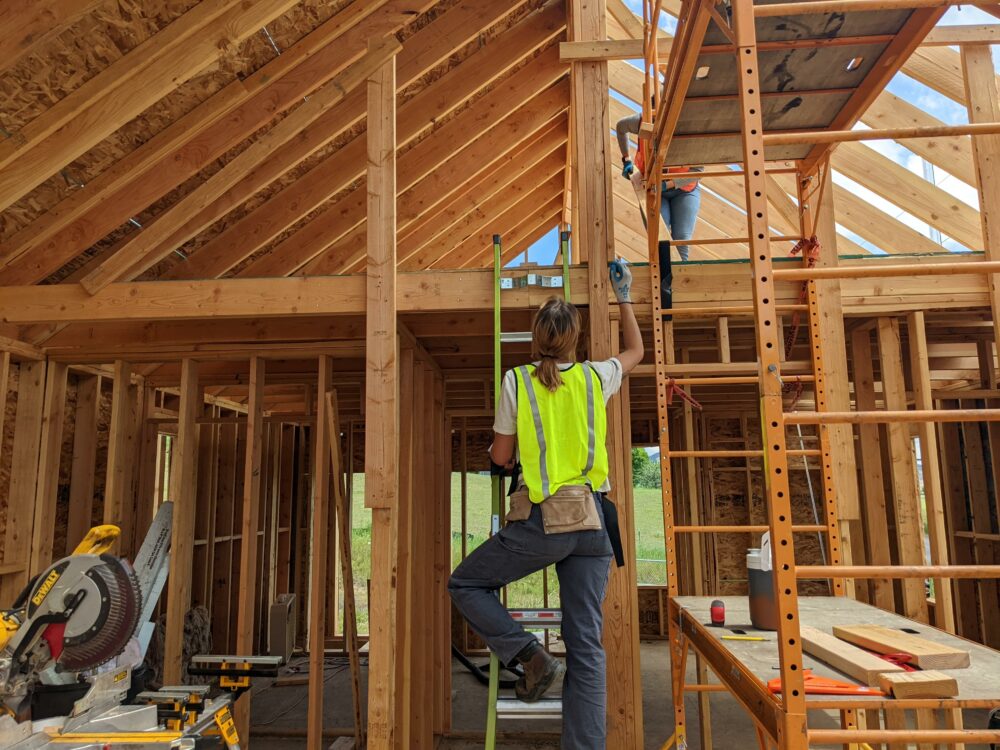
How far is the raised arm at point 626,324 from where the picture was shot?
9.07ft

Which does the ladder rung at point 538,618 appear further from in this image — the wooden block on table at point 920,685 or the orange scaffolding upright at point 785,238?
the wooden block on table at point 920,685

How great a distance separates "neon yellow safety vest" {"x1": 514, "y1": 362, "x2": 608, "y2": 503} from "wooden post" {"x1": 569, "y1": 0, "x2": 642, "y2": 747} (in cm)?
86

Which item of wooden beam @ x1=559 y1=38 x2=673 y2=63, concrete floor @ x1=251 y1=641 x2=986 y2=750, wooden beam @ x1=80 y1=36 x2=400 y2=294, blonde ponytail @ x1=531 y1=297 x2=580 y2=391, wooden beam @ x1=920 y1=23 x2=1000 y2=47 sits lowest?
concrete floor @ x1=251 y1=641 x2=986 y2=750

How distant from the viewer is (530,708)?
2518mm

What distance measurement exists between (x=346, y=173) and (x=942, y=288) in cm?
370

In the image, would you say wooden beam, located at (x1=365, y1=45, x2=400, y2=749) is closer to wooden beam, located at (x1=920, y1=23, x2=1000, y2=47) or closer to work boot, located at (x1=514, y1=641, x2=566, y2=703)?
work boot, located at (x1=514, y1=641, x2=566, y2=703)

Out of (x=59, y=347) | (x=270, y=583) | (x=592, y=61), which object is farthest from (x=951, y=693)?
(x=270, y=583)

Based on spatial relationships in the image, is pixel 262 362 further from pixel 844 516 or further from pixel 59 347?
pixel 844 516

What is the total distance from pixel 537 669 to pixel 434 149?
3.86m

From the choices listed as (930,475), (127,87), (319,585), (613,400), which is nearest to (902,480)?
(930,475)

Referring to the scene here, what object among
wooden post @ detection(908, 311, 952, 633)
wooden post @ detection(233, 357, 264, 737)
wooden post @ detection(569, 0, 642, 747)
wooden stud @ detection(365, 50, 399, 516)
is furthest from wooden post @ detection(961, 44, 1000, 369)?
wooden post @ detection(233, 357, 264, 737)

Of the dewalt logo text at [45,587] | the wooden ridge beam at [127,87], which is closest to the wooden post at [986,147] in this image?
the wooden ridge beam at [127,87]

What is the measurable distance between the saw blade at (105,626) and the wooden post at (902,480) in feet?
13.0

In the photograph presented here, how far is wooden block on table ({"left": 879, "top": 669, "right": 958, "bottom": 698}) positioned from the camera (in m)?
1.45
